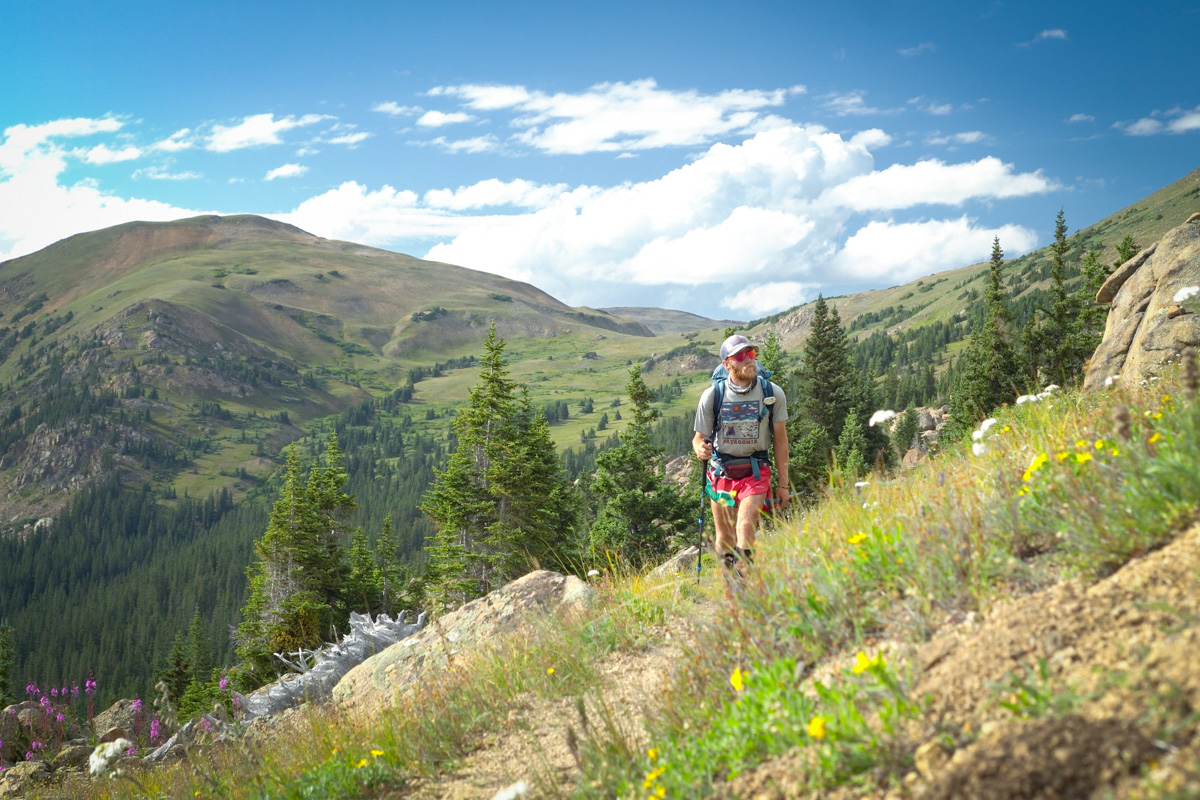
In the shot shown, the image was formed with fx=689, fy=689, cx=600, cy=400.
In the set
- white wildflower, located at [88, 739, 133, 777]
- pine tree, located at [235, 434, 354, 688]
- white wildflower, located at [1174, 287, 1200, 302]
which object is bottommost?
pine tree, located at [235, 434, 354, 688]

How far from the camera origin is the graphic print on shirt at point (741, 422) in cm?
735

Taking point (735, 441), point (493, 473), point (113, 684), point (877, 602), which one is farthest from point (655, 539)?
point (113, 684)

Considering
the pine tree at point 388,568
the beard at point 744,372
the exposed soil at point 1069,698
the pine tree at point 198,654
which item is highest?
the beard at point 744,372

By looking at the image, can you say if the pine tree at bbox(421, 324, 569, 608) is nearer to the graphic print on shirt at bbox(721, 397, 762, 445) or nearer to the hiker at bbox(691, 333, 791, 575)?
the hiker at bbox(691, 333, 791, 575)

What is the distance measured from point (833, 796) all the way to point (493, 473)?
29798mm

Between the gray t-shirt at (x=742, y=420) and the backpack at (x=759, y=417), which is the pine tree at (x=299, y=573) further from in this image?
the gray t-shirt at (x=742, y=420)

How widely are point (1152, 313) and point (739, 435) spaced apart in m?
9.17

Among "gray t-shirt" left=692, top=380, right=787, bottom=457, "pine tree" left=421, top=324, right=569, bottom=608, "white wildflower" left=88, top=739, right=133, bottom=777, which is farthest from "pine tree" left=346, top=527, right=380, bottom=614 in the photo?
"gray t-shirt" left=692, top=380, right=787, bottom=457

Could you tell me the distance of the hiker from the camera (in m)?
7.30

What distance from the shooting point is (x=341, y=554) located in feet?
122

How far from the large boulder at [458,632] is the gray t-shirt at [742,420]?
2511mm

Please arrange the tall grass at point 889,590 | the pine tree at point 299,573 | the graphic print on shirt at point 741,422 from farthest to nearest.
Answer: the pine tree at point 299,573, the graphic print on shirt at point 741,422, the tall grass at point 889,590

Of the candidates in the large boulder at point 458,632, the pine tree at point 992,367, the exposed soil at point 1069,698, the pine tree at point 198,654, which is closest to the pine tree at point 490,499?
the large boulder at point 458,632

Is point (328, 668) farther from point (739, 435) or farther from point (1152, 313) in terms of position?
point (1152, 313)
